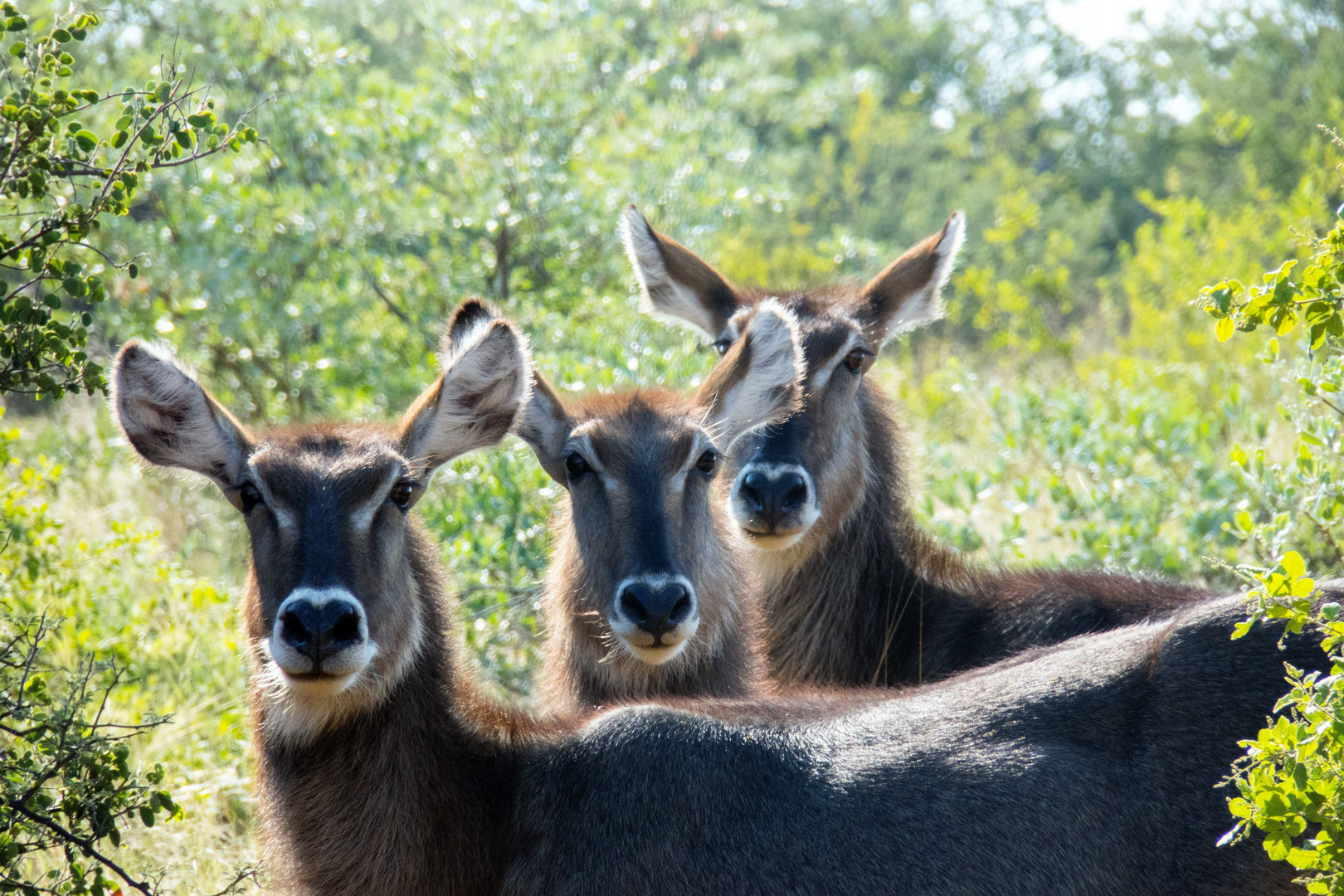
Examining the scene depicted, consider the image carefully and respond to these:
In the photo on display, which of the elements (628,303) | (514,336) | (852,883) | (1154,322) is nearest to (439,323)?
(628,303)

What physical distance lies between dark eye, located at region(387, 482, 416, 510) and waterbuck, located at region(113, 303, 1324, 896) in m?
0.01

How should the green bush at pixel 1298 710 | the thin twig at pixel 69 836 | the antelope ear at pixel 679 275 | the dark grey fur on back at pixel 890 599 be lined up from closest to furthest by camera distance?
the green bush at pixel 1298 710 → the thin twig at pixel 69 836 → the dark grey fur on back at pixel 890 599 → the antelope ear at pixel 679 275

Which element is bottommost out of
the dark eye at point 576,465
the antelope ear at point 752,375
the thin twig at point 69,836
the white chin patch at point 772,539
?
the thin twig at point 69,836

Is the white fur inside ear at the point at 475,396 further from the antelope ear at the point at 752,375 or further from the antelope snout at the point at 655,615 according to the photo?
the antelope ear at the point at 752,375

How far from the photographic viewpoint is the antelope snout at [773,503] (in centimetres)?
562

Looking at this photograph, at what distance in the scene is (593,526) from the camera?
508 centimetres

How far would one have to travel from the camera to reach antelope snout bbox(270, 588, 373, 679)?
3689 mm

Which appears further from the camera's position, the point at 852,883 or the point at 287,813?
the point at 287,813

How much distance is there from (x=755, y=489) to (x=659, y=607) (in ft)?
3.89

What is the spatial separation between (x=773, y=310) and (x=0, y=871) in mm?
3628

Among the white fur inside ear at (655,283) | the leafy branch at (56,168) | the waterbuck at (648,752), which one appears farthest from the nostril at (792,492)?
the leafy branch at (56,168)

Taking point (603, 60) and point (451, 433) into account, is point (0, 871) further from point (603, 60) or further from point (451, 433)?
point (603, 60)

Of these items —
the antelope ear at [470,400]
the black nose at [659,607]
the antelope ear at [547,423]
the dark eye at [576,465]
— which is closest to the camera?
the antelope ear at [470,400]

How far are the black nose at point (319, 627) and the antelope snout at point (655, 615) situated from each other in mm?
1230
